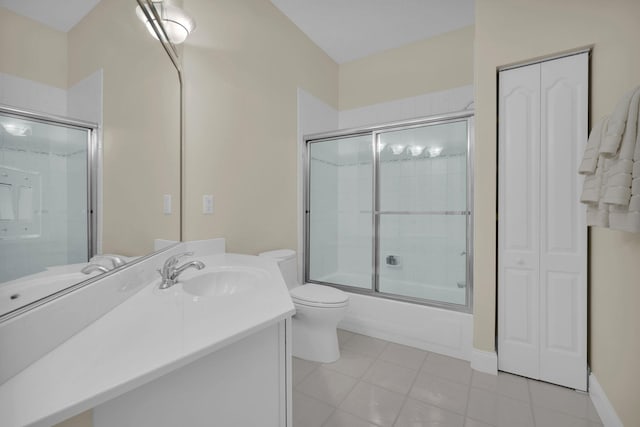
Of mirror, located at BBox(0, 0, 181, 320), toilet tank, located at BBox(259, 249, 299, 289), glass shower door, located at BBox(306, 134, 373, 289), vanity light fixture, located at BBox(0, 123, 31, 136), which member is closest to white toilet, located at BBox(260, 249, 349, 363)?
toilet tank, located at BBox(259, 249, 299, 289)

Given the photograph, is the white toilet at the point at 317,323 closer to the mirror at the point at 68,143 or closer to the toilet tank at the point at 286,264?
the toilet tank at the point at 286,264

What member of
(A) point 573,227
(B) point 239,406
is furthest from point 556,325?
(B) point 239,406

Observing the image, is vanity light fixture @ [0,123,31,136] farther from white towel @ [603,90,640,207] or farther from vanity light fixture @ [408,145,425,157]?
vanity light fixture @ [408,145,425,157]

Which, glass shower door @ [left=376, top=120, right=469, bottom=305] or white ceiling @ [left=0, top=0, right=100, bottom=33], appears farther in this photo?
glass shower door @ [left=376, top=120, right=469, bottom=305]

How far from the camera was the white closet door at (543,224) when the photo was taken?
5.27 feet

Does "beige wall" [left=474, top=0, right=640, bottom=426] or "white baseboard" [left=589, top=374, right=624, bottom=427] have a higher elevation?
"beige wall" [left=474, top=0, right=640, bottom=426]

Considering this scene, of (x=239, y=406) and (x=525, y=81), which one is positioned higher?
(x=525, y=81)

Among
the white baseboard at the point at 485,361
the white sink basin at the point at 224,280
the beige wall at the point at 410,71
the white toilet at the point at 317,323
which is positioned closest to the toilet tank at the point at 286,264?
the white toilet at the point at 317,323

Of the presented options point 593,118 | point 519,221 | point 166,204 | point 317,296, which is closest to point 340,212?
point 317,296

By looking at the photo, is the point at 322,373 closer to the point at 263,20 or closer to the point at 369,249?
the point at 369,249

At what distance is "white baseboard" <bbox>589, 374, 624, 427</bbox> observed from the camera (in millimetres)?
1294

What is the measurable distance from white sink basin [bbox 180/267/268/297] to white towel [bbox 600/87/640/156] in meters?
1.51

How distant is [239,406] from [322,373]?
117cm

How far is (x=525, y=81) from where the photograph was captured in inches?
67.7
